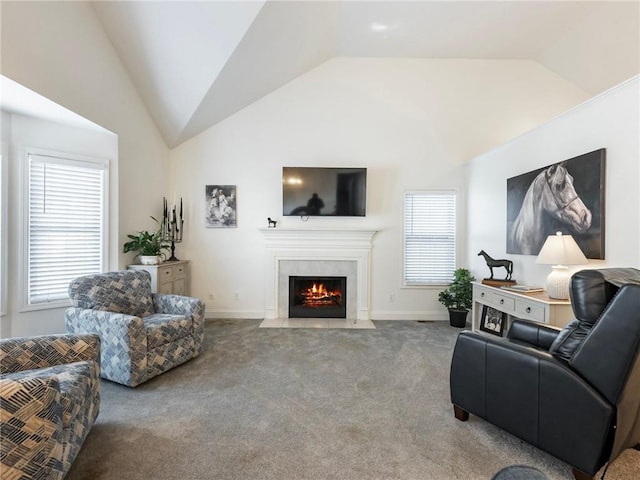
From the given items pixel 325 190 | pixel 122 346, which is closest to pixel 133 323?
pixel 122 346

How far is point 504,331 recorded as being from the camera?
11.2 feet

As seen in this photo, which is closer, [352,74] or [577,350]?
[577,350]

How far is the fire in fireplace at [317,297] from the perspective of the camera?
178 inches

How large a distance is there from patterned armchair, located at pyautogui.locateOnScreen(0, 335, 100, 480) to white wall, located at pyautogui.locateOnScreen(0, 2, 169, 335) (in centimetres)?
176

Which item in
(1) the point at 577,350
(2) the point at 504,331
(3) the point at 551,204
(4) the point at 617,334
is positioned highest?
(3) the point at 551,204

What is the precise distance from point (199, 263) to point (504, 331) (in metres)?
4.20

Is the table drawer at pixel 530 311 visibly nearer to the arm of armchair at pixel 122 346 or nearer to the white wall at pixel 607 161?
the white wall at pixel 607 161

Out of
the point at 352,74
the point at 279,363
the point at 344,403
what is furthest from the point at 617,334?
the point at 352,74

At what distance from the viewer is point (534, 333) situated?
2.18 m

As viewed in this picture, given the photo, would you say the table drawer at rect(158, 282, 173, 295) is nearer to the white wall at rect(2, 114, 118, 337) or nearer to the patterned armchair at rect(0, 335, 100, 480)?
the white wall at rect(2, 114, 118, 337)

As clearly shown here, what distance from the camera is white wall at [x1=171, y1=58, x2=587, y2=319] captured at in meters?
4.48

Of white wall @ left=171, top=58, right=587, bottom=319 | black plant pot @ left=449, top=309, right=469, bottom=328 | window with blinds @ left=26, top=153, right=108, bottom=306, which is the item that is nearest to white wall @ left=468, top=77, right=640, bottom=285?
white wall @ left=171, top=58, right=587, bottom=319

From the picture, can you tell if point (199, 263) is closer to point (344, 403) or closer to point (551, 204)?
point (344, 403)

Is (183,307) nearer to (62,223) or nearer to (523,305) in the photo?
(62,223)
